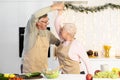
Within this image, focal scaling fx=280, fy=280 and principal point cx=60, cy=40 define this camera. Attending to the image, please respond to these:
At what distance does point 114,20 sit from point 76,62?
2.51 m

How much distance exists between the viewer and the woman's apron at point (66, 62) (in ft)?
9.90

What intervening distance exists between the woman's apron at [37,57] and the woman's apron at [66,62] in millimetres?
165

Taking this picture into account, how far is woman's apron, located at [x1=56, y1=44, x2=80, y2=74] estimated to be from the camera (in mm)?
3018

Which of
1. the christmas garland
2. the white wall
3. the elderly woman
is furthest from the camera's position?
the christmas garland

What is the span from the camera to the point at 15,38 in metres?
4.50

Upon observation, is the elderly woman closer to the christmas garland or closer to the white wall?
the white wall

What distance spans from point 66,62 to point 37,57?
0.32 meters

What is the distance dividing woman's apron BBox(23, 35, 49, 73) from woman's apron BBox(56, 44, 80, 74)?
165 mm

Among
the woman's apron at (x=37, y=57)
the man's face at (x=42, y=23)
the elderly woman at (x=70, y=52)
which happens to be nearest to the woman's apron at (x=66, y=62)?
the elderly woman at (x=70, y=52)

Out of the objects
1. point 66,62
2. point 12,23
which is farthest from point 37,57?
point 12,23

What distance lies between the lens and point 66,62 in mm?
3027

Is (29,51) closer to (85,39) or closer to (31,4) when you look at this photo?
(31,4)

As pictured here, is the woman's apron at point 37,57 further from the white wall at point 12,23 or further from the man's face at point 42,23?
the white wall at point 12,23

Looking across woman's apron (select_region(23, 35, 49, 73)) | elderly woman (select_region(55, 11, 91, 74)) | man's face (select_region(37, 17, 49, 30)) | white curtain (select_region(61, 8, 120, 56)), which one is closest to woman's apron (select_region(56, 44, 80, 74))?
elderly woman (select_region(55, 11, 91, 74))
